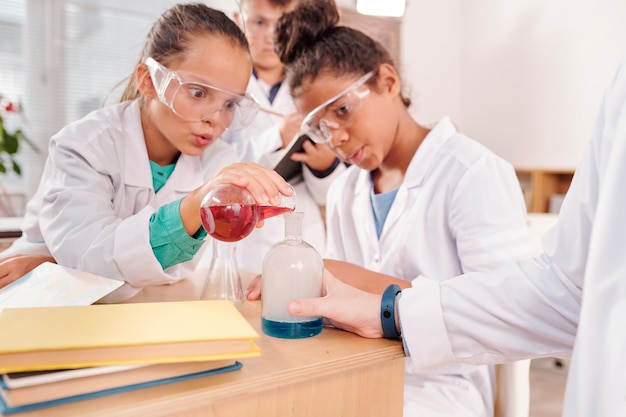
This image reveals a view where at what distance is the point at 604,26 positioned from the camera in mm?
3271

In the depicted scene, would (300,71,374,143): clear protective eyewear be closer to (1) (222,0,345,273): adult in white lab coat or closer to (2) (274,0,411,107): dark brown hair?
(2) (274,0,411,107): dark brown hair

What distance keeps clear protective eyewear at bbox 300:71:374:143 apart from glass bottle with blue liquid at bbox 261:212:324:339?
57cm

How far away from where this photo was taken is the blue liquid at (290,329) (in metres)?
0.74

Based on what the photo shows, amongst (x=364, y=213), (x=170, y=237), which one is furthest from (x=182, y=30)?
(x=364, y=213)

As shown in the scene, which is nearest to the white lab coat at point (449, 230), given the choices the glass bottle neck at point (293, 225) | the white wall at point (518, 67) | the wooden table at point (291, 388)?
the wooden table at point (291, 388)

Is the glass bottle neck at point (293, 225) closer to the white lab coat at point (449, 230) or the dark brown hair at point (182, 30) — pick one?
the white lab coat at point (449, 230)

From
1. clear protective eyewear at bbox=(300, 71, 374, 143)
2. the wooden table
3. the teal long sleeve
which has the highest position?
clear protective eyewear at bbox=(300, 71, 374, 143)

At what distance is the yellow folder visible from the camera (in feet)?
1.69

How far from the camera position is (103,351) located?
530 millimetres

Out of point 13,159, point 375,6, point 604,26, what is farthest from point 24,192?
point 604,26

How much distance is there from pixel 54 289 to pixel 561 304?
0.70m

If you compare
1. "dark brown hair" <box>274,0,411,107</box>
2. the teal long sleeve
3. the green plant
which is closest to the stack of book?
the teal long sleeve

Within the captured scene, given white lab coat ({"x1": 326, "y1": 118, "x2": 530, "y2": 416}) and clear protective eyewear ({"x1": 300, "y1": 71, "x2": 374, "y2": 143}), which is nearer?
white lab coat ({"x1": 326, "y1": 118, "x2": 530, "y2": 416})

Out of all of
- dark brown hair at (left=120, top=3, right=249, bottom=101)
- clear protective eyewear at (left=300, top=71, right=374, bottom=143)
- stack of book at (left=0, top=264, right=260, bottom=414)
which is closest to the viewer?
stack of book at (left=0, top=264, right=260, bottom=414)
